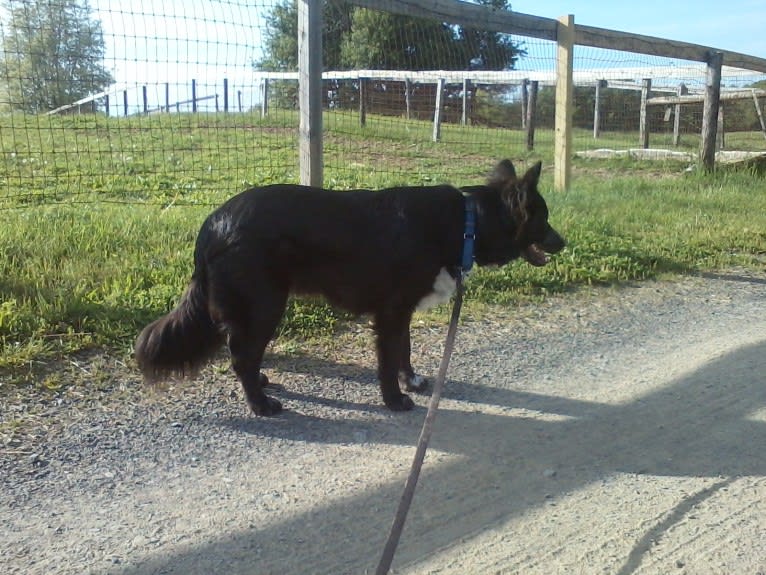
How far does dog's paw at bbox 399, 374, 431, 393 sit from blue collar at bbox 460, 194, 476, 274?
70cm

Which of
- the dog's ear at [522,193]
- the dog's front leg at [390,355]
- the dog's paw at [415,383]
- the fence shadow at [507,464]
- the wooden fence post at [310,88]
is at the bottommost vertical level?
the fence shadow at [507,464]

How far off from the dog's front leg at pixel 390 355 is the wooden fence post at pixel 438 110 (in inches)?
282

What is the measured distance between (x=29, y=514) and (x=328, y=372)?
71.1 inches

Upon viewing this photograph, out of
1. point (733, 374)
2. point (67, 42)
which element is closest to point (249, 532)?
point (733, 374)

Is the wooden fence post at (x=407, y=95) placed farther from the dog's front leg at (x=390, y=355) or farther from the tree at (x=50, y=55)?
the dog's front leg at (x=390, y=355)

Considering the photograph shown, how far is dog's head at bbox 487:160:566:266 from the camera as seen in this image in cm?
367

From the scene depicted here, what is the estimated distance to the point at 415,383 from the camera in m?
3.94

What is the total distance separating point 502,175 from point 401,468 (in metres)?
1.78

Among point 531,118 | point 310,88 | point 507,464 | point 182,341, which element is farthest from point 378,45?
point 531,118

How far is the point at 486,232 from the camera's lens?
3730 millimetres

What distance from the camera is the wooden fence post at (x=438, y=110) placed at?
1065 centimetres

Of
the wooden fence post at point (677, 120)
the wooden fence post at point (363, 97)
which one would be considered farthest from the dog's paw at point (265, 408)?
the wooden fence post at point (677, 120)

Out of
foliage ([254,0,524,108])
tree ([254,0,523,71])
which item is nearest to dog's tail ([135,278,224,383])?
tree ([254,0,523,71])

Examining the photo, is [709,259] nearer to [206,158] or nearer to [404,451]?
[404,451]
